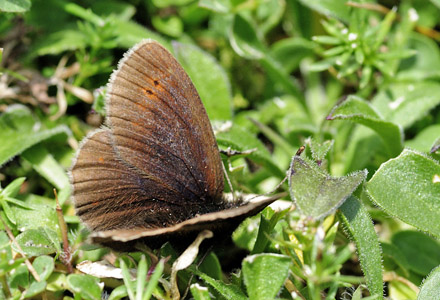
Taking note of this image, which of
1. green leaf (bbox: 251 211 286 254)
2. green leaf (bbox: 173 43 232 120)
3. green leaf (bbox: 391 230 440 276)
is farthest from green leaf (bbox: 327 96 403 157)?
green leaf (bbox: 173 43 232 120)

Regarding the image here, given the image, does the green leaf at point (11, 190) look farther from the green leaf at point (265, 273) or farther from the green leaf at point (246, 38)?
the green leaf at point (246, 38)

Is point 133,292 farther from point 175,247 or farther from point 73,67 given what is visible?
point 73,67

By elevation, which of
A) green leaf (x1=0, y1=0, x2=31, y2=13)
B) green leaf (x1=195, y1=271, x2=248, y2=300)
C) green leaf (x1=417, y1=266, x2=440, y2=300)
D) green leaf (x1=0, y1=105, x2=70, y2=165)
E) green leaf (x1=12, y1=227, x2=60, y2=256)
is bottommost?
green leaf (x1=417, y1=266, x2=440, y2=300)

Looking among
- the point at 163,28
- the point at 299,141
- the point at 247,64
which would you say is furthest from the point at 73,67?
the point at 299,141

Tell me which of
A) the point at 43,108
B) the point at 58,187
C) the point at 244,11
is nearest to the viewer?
the point at 58,187

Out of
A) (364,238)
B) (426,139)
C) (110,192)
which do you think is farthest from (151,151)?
(426,139)

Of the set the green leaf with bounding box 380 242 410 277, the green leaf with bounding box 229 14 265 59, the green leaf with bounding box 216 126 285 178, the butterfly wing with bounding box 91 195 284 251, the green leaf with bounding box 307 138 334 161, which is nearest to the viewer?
the butterfly wing with bounding box 91 195 284 251

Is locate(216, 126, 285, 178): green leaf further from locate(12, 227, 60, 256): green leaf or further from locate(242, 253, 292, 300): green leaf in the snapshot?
locate(12, 227, 60, 256): green leaf
